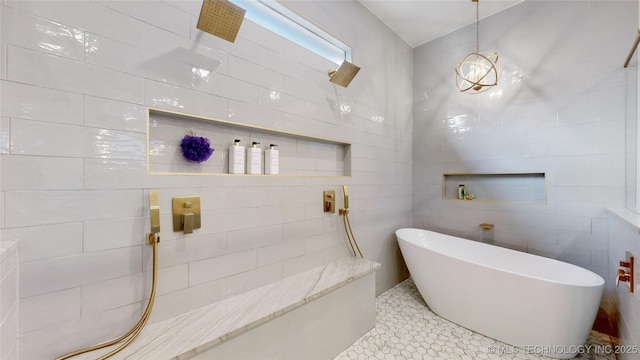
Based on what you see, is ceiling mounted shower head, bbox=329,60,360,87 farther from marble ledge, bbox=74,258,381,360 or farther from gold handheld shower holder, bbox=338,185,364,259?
marble ledge, bbox=74,258,381,360

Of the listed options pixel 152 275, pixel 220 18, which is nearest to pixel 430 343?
pixel 152 275

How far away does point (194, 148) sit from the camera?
134 cm

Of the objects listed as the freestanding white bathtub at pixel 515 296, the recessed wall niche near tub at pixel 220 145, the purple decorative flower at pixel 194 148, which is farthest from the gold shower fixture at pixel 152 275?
the freestanding white bathtub at pixel 515 296

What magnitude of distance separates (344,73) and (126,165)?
5.14 ft

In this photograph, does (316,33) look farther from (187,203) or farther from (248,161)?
(187,203)

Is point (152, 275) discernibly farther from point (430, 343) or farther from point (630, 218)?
point (630, 218)

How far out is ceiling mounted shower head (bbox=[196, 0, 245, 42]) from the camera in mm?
1153

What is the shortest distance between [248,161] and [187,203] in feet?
1.52

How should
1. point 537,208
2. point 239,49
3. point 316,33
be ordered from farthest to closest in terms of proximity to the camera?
point 537,208
point 316,33
point 239,49

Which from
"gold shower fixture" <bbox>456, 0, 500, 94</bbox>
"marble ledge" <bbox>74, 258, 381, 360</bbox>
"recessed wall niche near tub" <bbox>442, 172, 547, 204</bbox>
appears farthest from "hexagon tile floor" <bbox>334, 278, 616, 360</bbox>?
"gold shower fixture" <bbox>456, 0, 500, 94</bbox>

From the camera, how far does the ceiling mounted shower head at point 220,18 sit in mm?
1153

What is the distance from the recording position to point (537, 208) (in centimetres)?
227

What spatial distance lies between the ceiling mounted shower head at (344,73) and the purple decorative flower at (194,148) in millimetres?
1125

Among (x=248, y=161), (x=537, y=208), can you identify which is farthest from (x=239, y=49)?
(x=537, y=208)
